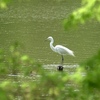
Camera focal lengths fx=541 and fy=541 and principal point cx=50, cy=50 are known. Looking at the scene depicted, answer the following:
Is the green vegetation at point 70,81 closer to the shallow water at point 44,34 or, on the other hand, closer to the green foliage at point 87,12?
the green foliage at point 87,12

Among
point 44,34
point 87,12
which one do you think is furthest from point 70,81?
point 44,34

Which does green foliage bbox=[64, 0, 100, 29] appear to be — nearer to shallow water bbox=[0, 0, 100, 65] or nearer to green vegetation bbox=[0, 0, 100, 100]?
green vegetation bbox=[0, 0, 100, 100]

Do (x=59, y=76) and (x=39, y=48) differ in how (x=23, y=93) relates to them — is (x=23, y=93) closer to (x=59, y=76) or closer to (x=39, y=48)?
(x=59, y=76)

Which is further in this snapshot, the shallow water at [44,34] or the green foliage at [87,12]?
the shallow water at [44,34]

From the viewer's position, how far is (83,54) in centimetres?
1852

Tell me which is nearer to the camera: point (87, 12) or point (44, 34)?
point (87, 12)

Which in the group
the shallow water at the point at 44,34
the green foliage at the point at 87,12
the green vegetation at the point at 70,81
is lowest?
the green vegetation at the point at 70,81

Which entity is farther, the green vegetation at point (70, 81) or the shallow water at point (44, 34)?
the shallow water at point (44, 34)

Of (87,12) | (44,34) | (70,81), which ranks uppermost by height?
(44,34)

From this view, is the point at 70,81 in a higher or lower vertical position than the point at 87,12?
lower

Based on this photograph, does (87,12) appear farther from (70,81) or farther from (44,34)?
(44,34)

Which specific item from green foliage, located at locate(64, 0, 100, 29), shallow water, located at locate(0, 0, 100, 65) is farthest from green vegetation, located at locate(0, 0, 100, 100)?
shallow water, located at locate(0, 0, 100, 65)

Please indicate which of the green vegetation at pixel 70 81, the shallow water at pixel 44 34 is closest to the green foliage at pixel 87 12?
the green vegetation at pixel 70 81

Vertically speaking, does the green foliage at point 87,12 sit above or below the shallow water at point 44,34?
below
